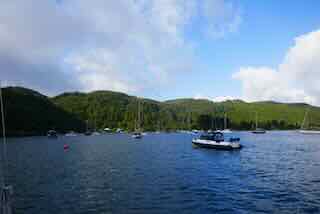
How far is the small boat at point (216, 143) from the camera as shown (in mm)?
109287

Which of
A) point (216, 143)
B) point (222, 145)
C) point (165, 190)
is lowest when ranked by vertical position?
point (165, 190)

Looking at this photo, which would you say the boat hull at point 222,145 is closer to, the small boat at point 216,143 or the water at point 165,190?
the small boat at point 216,143

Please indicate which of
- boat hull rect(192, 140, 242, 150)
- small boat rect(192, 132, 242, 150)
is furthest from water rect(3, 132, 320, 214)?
small boat rect(192, 132, 242, 150)

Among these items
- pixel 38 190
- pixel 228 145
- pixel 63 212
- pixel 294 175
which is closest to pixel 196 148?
pixel 228 145

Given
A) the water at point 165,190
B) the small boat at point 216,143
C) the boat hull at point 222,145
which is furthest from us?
the small boat at point 216,143

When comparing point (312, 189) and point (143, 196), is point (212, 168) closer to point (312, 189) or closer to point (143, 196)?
point (312, 189)

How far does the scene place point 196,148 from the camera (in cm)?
11994

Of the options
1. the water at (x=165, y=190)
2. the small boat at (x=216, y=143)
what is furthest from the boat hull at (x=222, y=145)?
the water at (x=165, y=190)

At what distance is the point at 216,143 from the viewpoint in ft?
365

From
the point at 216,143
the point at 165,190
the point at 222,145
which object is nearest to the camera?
the point at 165,190

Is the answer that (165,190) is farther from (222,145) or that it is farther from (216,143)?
(216,143)

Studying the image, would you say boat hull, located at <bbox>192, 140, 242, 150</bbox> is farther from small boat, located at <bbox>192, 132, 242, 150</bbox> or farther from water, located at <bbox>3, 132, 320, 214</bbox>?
water, located at <bbox>3, 132, 320, 214</bbox>

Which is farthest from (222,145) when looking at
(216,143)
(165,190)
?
(165,190)

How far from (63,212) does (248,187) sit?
2453cm
